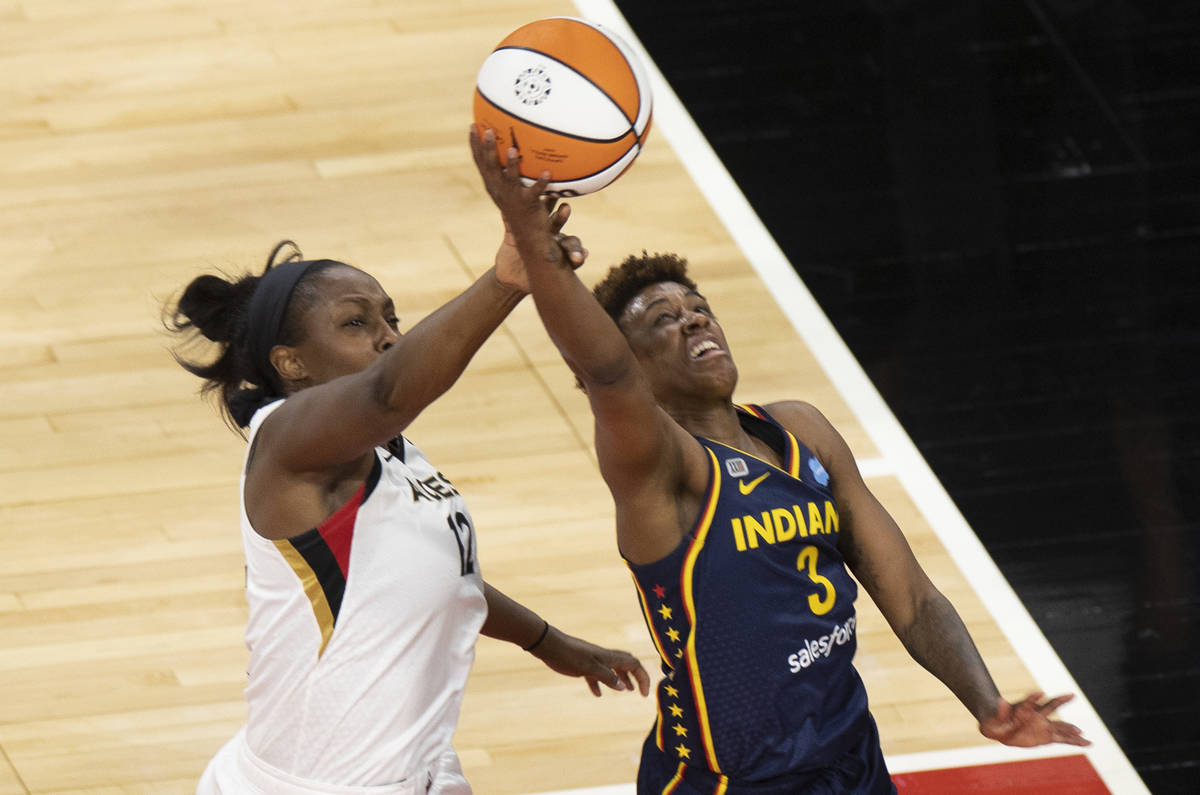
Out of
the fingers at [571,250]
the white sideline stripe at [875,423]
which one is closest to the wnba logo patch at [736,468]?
the fingers at [571,250]

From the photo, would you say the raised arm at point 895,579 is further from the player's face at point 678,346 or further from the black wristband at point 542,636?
the black wristband at point 542,636

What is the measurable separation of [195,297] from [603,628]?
208cm

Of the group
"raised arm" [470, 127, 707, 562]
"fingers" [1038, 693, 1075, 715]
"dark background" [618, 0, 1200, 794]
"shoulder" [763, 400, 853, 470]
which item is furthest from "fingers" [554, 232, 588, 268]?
"dark background" [618, 0, 1200, 794]

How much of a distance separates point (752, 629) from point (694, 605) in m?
0.12

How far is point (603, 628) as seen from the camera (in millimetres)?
5133

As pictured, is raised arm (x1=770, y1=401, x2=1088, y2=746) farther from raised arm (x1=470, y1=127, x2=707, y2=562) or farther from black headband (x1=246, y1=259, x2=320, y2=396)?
black headband (x1=246, y1=259, x2=320, y2=396)

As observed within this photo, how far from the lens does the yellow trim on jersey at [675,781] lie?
3369 millimetres

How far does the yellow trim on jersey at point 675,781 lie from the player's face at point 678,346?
730 mm

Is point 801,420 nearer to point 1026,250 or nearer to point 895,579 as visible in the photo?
point 895,579

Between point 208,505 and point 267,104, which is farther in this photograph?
point 267,104

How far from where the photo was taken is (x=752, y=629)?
3.21 metres

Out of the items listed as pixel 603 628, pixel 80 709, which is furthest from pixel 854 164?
pixel 80 709

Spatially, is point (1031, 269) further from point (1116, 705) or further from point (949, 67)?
point (1116, 705)

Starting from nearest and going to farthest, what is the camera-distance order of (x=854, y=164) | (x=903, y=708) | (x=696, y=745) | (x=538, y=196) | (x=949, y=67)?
(x=538, y=196)
(x=696, y=745)
(x=903, y=708)
(x=854, y=164)
(x=949, y=67)
